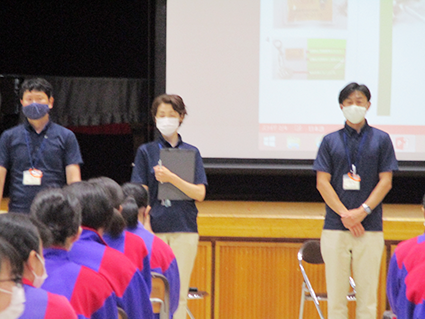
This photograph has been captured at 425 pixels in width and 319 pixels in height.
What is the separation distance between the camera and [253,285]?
3811 mm

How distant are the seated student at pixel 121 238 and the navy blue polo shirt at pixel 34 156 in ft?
3.79

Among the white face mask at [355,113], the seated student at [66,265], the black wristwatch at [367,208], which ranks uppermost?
the white face mask at [355,113]

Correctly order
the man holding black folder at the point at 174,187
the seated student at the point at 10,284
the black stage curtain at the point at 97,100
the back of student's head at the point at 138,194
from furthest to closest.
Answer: the black stage curtain at the point at 97,100 → the man holding black folder at the point at 174,187 → the back of student's head at the point at 138,194 → the seated student at the point at 10,284

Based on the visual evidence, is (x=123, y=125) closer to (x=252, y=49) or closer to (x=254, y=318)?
(x=252, y=49)

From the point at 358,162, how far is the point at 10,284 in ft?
7.84

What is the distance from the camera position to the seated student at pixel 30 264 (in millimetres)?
1108

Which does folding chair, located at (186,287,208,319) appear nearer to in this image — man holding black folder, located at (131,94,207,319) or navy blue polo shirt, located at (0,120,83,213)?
man holding black folder, located at (131,94,207,319)

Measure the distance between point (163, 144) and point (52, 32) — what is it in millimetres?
2652

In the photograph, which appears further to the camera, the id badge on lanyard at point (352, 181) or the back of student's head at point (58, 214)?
the id badge on lanyard at point (352, 181)

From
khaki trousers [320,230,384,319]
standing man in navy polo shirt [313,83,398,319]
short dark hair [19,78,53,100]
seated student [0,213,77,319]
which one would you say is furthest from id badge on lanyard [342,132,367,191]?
seated student [0,213,77,319]

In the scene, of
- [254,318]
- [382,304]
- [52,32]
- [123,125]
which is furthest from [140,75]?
[382,304]

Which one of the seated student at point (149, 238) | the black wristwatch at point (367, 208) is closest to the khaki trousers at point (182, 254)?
the seated student at point (149, 238)

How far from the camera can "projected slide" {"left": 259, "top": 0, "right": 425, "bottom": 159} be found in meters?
4.20

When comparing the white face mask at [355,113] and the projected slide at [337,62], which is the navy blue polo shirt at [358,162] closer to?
the white face mask at [355,113]
